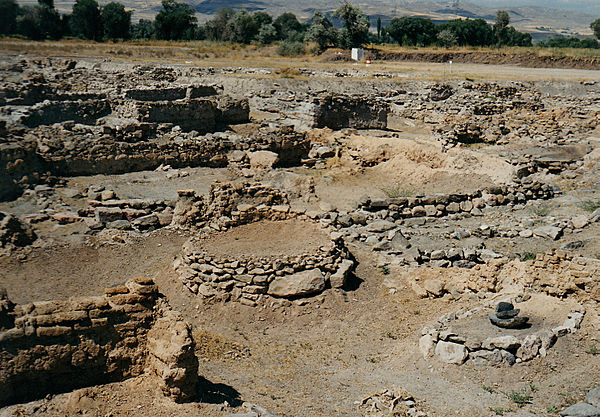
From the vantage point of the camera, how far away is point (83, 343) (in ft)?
22.8

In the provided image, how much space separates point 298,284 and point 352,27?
163 feet

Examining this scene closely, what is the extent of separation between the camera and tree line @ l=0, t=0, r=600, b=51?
44.5 m

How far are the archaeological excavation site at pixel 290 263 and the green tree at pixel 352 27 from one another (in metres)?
31.6

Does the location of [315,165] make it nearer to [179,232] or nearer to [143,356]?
[179,232]

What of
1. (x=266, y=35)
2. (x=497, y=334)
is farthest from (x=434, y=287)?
(x=266, y=35)

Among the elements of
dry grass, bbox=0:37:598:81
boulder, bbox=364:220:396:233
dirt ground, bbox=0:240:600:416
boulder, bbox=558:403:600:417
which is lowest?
dirt ground, bbox=0:240:600:416

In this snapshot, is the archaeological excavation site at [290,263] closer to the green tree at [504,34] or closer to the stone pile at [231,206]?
the stone pile at [231,206]

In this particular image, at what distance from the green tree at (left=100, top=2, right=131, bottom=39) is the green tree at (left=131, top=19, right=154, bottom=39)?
10.9 meters

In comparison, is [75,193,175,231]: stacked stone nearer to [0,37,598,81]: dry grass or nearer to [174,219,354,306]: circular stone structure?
[174,219,354,306]: circular stone structure

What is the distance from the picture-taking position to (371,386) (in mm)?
8508

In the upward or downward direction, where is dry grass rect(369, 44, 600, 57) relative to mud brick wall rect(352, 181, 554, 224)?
upward

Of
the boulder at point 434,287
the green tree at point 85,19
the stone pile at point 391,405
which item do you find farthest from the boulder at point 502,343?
the green tree at point 85,19

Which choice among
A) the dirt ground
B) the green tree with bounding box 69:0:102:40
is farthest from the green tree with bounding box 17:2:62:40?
the dirt ground

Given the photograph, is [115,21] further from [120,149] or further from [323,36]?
[120,149]
